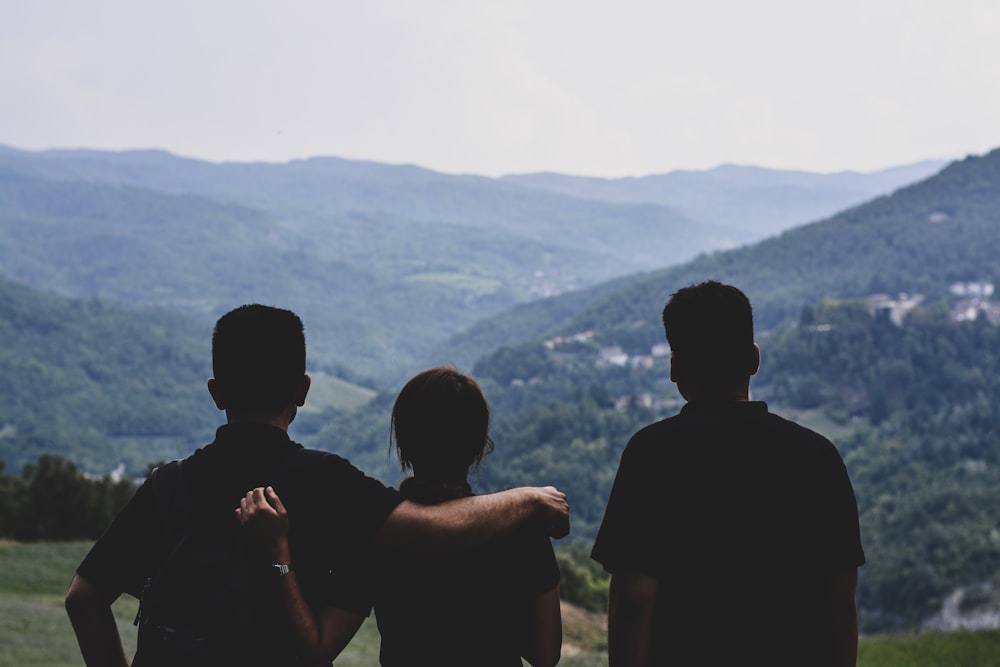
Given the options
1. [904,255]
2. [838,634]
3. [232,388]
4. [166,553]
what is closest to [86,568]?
[166,553]

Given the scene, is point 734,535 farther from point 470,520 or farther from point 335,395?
point 335,395

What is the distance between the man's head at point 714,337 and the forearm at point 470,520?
490 millimetres

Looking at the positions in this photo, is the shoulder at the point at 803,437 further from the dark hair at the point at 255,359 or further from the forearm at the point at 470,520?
the dark hair at the point at 255,359

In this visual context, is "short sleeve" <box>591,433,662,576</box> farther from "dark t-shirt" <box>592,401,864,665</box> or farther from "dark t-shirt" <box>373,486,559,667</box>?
"dark t-shirt" <box>373,486,559,667</box>

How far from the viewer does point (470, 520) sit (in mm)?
2445

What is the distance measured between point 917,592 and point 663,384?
62.5 meters

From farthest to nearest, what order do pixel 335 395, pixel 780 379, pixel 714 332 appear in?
pixel 335 395 → pixel 780 379 → pixel 714 332

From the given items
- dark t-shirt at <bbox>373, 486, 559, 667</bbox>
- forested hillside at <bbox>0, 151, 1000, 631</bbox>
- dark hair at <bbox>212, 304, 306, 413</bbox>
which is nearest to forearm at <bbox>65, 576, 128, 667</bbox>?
dark hair at <bbox>212, 304, 306, 413</bbox>

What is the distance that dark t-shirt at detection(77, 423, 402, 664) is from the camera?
8.14 feet

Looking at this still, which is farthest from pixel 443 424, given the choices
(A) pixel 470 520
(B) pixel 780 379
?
(B) pixel 780 379

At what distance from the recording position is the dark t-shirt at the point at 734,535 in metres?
2.47

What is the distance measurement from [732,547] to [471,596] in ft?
2.01

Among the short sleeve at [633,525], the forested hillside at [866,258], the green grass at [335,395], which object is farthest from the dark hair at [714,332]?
the green grass at [335,395]

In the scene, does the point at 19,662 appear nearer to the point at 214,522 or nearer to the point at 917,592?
the point at 214,522
